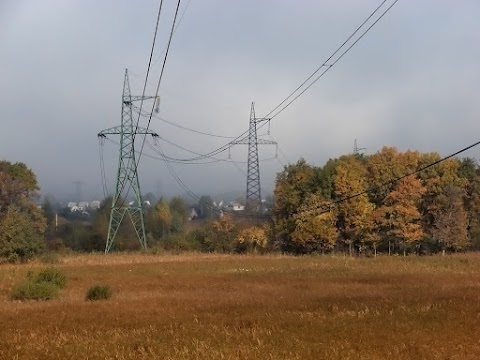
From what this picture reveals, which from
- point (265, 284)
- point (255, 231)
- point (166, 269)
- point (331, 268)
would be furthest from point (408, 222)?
point (265, 284)

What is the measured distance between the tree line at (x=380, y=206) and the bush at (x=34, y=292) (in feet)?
144

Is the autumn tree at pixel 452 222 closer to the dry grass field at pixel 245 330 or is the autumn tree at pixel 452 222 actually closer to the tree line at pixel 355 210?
the tree line at pixel 355 210

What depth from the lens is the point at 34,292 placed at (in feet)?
97.6

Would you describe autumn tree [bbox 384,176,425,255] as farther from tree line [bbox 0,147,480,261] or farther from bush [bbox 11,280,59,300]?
bush [bbox 11,280,59,300]

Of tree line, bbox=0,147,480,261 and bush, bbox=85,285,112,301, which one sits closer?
bush, bbox=85,285,112,301

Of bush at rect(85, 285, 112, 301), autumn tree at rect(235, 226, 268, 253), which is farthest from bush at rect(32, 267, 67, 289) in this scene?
autumn tree at rect(235, 226, 268, 253)

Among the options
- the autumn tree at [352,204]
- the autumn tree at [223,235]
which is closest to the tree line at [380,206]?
the autumn tree at [352,204]

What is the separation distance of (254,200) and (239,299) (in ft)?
231

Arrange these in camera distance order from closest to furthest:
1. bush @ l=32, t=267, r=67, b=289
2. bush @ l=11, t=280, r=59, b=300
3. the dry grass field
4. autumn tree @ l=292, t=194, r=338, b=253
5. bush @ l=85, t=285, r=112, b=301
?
the dry grass field < bush @ l=85, t=285, r=112, b=301 < bush @ l=11, t=280, r=59, b=300 < bush @ l=32, t=267, r=67, b=289 < autumn tree @ l=292, t=194, r=338, b=253

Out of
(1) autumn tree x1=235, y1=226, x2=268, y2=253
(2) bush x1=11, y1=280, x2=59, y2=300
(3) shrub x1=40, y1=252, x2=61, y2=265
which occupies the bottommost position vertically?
(2) bush x1=11, y1=280, x2=59, y2=300

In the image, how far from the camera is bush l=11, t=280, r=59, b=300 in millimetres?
29656

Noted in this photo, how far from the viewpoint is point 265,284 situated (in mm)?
35250

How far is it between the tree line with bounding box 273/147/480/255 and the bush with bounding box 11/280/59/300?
43.9 metres

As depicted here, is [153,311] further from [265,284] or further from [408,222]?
[408,222]
